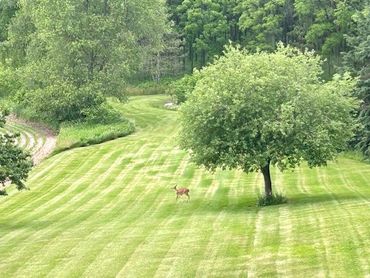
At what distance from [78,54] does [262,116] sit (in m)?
31.7

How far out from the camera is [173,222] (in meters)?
23.5

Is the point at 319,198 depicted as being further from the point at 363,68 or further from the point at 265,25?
the point at 265,25

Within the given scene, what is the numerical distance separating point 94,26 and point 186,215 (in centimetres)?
3221

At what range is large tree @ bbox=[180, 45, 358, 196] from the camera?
25.2m

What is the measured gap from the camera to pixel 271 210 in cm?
2441

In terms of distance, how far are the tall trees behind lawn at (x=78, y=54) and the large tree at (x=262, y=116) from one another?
92.9ft

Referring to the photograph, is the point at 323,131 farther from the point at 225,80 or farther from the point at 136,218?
the point at 136,218

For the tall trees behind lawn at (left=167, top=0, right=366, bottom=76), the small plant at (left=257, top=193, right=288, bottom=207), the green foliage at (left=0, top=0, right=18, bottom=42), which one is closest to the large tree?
the small plant at (left=257, top=193, right=288, bottom=207)

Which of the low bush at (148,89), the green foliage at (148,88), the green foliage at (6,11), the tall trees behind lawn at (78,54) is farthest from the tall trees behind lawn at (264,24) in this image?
the green foliage at (6,11)

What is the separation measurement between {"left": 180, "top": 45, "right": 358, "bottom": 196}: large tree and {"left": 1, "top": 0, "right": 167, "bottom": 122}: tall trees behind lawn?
2833 centimetres

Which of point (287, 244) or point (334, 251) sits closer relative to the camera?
point (334, 251)

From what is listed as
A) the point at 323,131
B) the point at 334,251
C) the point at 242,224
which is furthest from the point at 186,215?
the point at 334,251

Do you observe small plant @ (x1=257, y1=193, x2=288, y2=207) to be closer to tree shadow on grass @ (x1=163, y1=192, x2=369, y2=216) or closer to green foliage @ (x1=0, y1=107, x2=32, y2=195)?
tree shadow on grass @ (x1=163, y1=192, x2=369, y2=216)

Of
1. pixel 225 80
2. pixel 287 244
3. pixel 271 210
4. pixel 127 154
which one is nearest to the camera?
pixel 287 244
